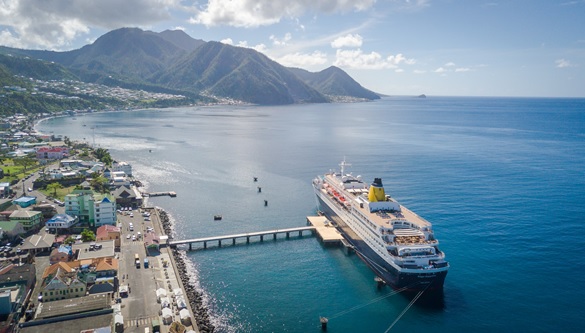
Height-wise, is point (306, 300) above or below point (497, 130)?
below

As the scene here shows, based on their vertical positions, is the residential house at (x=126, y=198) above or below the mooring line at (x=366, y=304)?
above

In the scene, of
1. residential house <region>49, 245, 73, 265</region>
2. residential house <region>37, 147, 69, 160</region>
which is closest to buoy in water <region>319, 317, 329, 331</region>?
residential house <region>49, 245, 73, 265</region>

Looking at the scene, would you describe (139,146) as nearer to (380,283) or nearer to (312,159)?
(312,159)

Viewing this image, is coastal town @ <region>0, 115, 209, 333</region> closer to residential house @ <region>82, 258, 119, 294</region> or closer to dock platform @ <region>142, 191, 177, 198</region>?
residential house @ <region>82, 258, 119, 294</region>

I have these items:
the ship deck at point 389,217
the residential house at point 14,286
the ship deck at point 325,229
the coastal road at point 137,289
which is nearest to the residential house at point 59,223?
the coastal road at point 137,289

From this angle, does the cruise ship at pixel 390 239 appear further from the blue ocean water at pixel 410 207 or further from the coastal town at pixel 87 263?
the coastal town at pixel 87 263

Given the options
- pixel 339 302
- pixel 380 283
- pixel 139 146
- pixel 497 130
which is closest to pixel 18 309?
pixel 339 302

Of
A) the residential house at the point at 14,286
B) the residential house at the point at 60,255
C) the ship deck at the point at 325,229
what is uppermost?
the residential house at the point at 14,286
